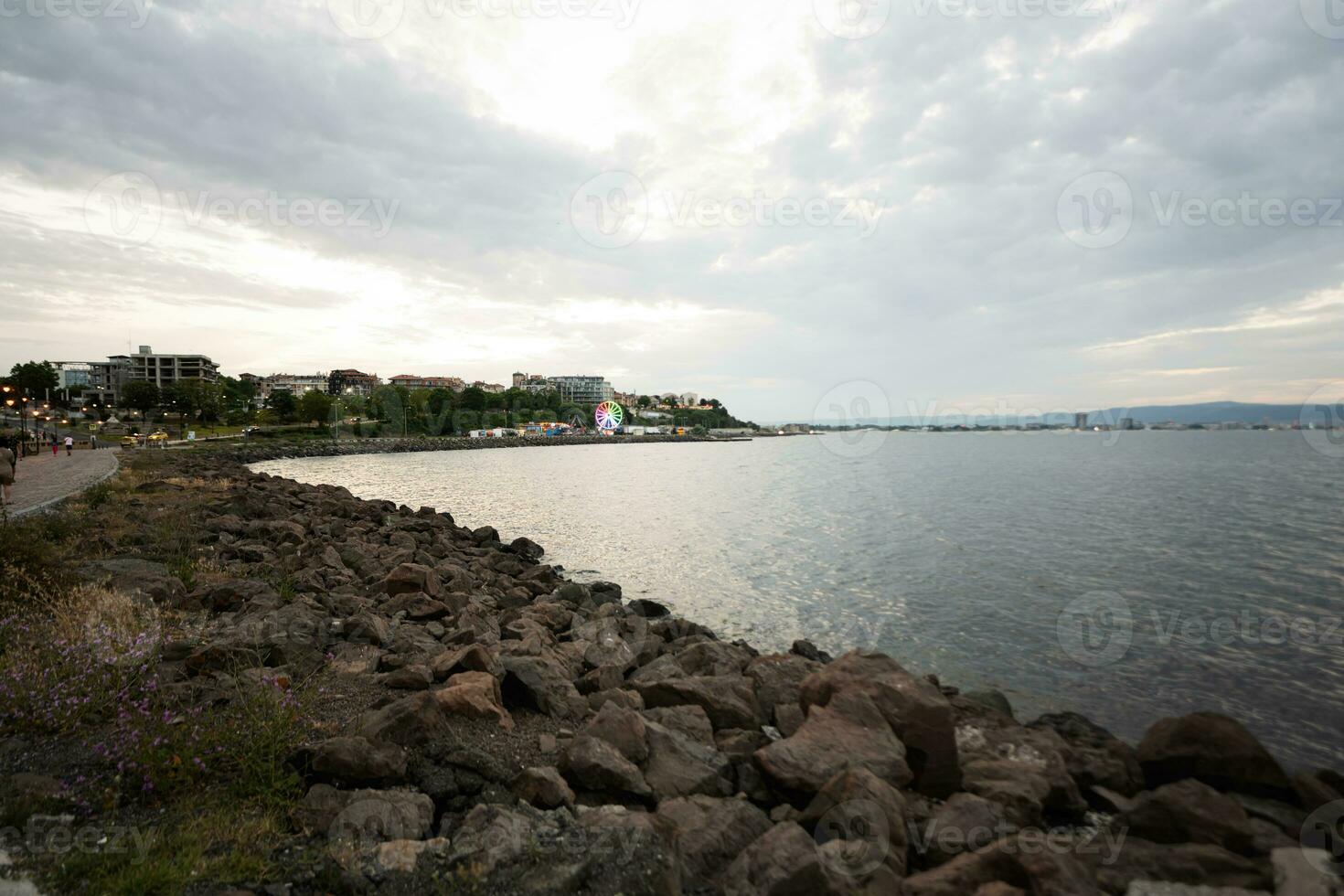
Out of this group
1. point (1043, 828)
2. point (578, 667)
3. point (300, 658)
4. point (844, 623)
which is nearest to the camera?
point (1043, 828)

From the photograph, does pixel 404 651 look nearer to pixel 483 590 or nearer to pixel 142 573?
pixel 142 573

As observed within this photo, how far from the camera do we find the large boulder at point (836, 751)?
6754 mm

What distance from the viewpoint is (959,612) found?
58.0ft

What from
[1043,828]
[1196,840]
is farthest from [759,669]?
[1196,840]

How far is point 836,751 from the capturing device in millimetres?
7047

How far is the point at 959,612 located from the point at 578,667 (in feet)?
38.1

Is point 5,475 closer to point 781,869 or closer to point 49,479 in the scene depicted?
point 49,479

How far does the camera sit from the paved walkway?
21359 mm

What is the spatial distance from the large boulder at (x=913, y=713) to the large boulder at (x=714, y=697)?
928 mm

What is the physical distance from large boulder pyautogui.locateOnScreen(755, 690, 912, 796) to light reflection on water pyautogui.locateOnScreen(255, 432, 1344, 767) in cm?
577

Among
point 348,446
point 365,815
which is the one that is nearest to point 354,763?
point 365,815

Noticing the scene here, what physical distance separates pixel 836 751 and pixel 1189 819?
127 inches

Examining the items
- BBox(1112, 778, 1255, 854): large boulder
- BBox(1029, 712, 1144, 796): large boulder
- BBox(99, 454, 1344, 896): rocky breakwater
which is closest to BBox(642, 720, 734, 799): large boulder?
BBox(99, 454, 1344, 896): rocky breakwater

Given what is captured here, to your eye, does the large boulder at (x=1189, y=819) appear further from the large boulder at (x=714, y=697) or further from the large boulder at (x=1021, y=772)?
the large boulder at (x=714, y=697)
